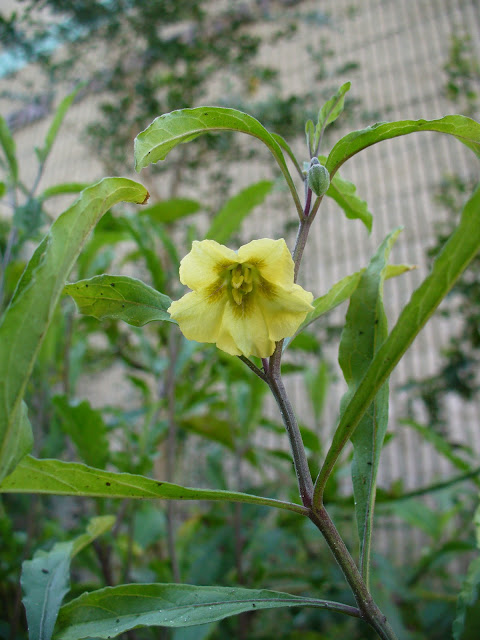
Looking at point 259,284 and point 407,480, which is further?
point 407,480

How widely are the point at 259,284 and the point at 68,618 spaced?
35 cm

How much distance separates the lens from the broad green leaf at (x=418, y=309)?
0.36m

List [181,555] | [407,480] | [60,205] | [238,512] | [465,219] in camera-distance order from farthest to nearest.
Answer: [60,205]
[407,480]
[181,555]
[238,512]
[465,219]

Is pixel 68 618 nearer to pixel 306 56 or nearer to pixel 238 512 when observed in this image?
pixel 238 512

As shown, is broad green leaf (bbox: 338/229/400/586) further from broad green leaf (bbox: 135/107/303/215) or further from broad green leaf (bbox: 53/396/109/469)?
broad green leaf (bbox: 53/396/109/469)

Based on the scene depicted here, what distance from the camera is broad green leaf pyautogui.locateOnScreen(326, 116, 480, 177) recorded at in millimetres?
457

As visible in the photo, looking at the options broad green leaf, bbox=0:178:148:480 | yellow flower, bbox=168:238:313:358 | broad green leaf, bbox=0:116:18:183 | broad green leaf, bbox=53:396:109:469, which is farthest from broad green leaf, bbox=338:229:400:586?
broad green leaf, bbox=0:116:18:183

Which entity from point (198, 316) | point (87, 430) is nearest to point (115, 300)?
point (198, 316)

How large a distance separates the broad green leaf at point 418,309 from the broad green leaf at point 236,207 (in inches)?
21.0

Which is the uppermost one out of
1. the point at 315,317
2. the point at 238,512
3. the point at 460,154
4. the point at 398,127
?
the point at 460,154

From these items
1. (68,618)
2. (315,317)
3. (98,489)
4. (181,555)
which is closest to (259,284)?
(315,317)

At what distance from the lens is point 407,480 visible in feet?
7.00

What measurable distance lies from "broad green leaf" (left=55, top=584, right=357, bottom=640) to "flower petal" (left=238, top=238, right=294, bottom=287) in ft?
0.91

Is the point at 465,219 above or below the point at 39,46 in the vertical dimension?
below
